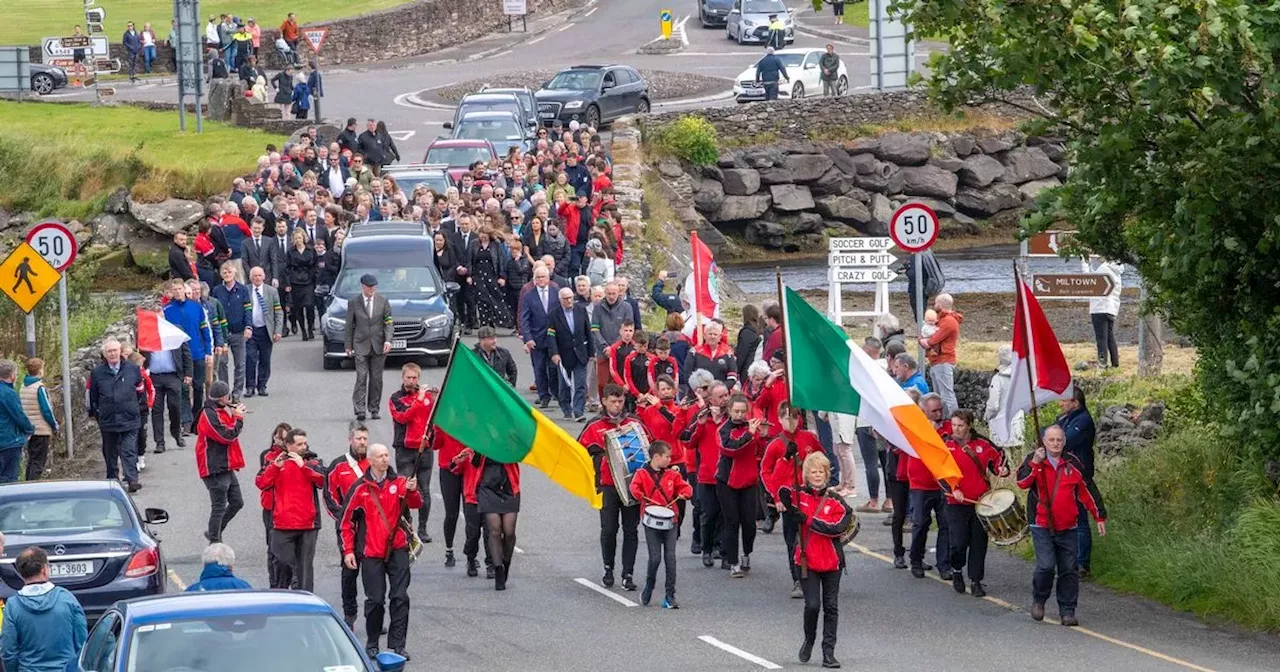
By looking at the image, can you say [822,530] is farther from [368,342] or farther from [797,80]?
[797,80]

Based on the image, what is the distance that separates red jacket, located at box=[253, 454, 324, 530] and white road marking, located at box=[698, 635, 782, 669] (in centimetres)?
339

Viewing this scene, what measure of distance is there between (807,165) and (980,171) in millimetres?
5642

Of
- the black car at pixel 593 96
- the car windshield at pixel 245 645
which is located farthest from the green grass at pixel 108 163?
the car windshield at pixel 245 645

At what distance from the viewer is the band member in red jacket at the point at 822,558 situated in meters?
14.5

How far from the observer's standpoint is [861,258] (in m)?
23.9

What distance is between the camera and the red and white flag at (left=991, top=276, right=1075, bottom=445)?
16812 mm

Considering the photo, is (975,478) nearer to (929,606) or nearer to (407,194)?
(929,606)

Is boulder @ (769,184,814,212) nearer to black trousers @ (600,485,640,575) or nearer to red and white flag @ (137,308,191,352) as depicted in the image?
red and white flag @ (137,308,191,352)

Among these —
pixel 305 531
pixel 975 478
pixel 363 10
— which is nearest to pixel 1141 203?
pixel 975 478

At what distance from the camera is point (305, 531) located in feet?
53.0

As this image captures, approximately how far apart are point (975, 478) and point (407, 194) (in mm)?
21405

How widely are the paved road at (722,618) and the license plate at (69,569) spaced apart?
92.5 inches

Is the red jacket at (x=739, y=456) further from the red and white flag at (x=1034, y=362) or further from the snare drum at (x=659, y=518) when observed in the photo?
the red and white flag at (x=1034, y=362)

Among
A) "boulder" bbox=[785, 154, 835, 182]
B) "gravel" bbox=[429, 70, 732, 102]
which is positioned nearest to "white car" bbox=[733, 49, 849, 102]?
"gravel" bbox=[429, 70, 732, 102]
